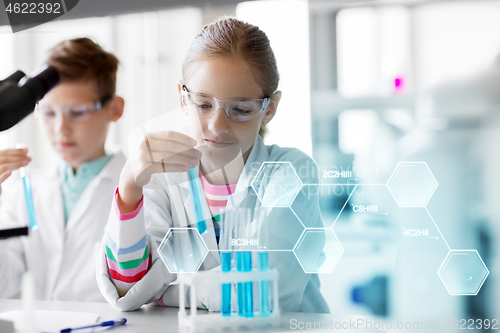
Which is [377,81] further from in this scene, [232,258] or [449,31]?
[232,258]

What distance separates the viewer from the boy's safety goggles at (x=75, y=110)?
2.76 ft

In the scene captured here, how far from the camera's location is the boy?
2.76 feet

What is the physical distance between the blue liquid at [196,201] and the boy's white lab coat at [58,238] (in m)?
0.22

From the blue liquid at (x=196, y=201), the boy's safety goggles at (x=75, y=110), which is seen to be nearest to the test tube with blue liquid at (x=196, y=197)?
the blue liquid at (x=196, y=201)

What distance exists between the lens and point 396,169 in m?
0.69

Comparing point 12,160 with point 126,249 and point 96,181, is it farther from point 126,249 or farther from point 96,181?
point 126,249

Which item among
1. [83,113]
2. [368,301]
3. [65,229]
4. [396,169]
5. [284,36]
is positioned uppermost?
[284,36]

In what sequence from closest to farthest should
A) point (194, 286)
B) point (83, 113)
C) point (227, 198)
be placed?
1. point (194, 286)
2. point (227, 198)
3. point (83, 113)

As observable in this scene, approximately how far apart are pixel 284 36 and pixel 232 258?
0.41 m

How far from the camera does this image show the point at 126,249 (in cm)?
74

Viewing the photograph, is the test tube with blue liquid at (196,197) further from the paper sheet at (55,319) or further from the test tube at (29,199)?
the test tube at (29,199)

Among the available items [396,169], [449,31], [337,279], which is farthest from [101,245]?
[449,31]

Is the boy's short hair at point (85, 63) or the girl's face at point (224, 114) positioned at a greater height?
the boy's short hair at point (85, 63)
